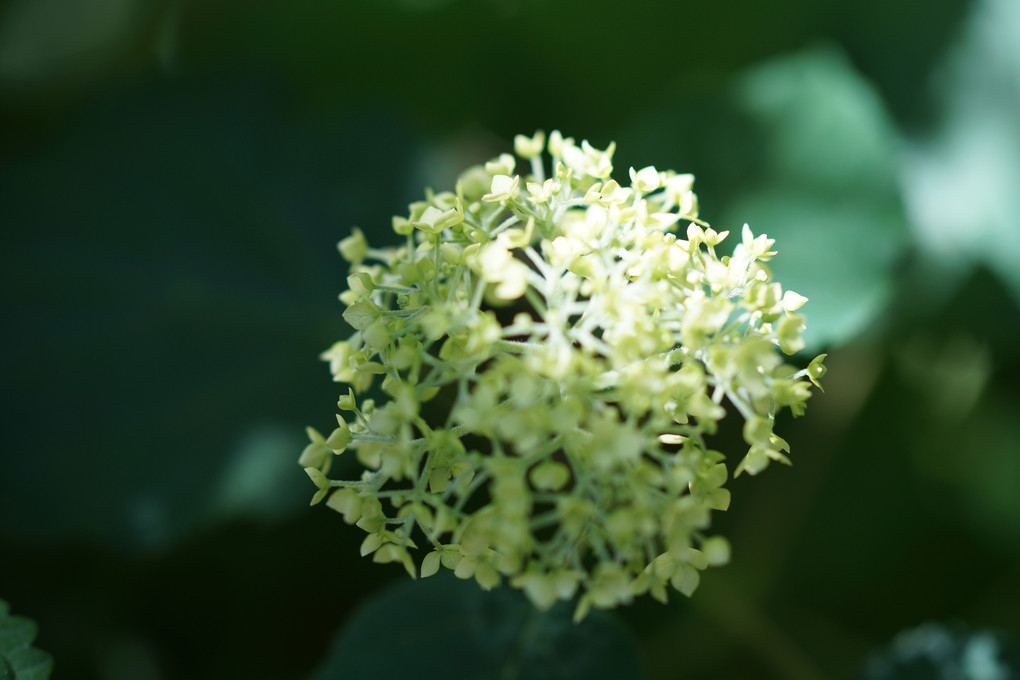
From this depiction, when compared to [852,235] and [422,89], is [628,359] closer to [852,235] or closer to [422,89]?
[852,235]

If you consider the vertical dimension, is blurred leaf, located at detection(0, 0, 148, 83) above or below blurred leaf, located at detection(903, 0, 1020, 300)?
below

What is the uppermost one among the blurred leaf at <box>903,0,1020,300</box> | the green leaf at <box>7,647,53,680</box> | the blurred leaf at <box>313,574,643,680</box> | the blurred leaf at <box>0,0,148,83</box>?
the blurred leaf at <box>903,0,1020,300</box>

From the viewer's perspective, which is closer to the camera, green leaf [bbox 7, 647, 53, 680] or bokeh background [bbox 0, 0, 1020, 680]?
green leaf [bbox 7, 647, 53, 680]

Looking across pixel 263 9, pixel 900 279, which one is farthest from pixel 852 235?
pixel 263 9

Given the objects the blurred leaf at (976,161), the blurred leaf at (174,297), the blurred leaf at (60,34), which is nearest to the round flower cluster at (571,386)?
the blurred leaf at (174,297)

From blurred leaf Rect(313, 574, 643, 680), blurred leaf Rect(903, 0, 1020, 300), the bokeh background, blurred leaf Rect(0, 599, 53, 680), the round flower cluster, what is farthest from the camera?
blurred leaf Rect(903, 0, 1020, 300)

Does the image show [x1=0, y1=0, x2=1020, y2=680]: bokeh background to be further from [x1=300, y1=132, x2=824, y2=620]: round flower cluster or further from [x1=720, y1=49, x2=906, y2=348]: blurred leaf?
[x1=300, y1=132, x2=824, y2=620]: round flower cluster

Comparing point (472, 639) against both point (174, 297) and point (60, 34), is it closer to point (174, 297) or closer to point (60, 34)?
point (174, 297)

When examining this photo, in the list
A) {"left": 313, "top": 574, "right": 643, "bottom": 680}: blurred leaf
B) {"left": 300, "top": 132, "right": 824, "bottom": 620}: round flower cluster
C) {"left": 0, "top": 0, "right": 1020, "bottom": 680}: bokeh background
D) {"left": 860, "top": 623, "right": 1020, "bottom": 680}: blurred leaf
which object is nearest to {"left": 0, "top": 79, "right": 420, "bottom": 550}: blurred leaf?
{"left": 0, "top": 0, "right": 1020, "bottom": 680}: bokeh background
